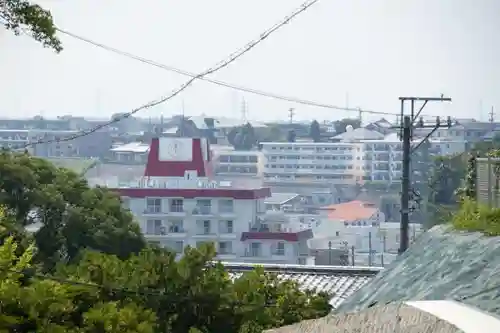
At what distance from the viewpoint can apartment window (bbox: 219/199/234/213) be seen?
26.6 metres

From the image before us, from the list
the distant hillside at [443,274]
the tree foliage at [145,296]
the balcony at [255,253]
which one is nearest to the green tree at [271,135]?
the balcony at [255,253]

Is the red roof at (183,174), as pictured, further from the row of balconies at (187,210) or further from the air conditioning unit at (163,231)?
the air conditioning unit at (163,231)

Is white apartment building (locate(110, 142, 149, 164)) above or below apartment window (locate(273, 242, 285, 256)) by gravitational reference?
above

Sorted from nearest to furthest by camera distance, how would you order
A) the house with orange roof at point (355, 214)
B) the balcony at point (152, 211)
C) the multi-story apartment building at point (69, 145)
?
the balcony at point (152, 211) → the house with orange roof at point (355, 214) → the multi-story apartment building at point (69, 145)

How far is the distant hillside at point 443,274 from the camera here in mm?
4457

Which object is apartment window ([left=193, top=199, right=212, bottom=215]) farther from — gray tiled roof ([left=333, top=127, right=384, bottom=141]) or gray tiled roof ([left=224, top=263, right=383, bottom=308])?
gray tiled roof ([left=333, top=127, right=384, bottom=141])

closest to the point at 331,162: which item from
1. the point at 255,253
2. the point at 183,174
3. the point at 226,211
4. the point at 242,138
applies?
the point at 242,138

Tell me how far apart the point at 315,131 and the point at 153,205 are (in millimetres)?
19867

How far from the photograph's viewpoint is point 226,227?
87.1 feet

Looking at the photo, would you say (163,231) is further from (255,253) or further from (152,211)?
(255,253)

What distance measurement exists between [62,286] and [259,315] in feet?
4.26

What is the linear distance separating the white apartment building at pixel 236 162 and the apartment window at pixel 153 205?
1436cm

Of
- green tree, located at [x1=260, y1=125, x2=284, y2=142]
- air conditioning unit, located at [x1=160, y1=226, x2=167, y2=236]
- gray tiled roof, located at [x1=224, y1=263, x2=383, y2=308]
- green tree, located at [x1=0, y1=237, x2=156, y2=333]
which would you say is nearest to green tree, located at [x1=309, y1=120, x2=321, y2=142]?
green tree, located at [x1=260, y1=125, x2=284, y2=142]

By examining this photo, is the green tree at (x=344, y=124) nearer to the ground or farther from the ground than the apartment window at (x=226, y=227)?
farther from the ground
